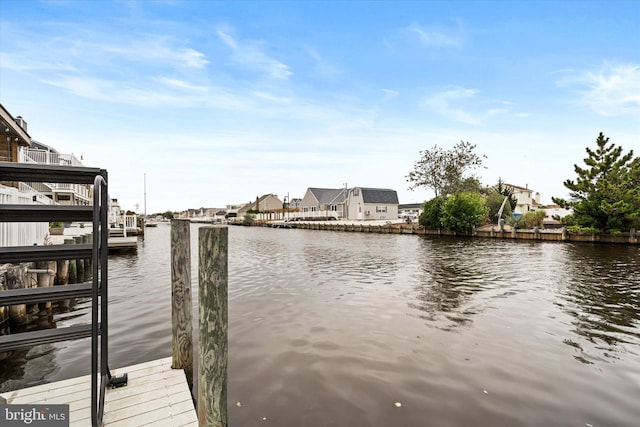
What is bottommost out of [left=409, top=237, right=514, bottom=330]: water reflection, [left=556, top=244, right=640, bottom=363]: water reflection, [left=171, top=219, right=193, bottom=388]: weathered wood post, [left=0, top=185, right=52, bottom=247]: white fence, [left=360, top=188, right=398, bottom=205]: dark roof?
[left=556, top=244, right=640, bottom=363]: water reflection

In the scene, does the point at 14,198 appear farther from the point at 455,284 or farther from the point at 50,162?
the point at 50,162

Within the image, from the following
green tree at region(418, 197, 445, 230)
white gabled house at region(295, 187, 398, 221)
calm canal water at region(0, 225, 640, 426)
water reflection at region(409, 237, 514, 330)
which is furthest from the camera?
white gabled house at region(295, 187, 398, 221)

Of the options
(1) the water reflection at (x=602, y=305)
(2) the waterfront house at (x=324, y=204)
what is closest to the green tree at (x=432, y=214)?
(1) the water reflection at (x=602, y=305)

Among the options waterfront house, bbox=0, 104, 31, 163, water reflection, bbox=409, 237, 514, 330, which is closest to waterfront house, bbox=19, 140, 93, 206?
waterfront house, bbox=0, 104, 31, 163

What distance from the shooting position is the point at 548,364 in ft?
18.0

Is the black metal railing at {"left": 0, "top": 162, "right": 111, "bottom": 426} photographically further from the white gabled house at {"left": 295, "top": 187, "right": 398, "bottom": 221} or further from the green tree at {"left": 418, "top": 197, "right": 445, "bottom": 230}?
the white gabled house at {"left": 295, "top": 187, "right": 398, "bottom": 221}

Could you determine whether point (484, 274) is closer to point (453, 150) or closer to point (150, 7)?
point (150, 7)

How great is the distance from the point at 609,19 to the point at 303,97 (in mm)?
24691

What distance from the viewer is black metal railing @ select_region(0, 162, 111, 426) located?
8.53ft

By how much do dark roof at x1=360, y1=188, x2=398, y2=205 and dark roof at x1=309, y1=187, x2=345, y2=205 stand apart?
784cm

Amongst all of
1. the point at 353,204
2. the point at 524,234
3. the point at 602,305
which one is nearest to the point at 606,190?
the point at 524,234

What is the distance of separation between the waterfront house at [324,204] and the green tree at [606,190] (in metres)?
47.0

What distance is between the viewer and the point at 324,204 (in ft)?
256

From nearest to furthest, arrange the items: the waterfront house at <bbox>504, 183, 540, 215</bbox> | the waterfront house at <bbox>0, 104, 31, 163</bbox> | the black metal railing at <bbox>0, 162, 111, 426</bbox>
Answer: the black metal railing at <bbox>0, 162, 111, 426</bbox> → the waterfront house at <bbox>0, 104, 31, 163</bbox> → the waterfront house at <bbox>504, 183, 540, 215</bbox>
